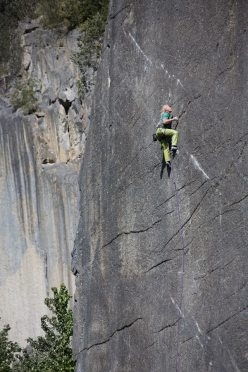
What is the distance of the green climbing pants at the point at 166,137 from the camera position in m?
11.3

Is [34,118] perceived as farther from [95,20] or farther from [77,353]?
[77,353]

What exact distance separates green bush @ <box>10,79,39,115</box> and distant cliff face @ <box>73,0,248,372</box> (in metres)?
4.43

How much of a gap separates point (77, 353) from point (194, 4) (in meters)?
5.29

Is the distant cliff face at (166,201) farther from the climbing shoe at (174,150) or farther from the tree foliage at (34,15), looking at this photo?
the tree foliage at (34,15)

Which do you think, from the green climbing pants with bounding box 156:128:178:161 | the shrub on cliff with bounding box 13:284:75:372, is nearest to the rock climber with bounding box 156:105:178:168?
the green climbing pants with bounding box 156:128:178:161

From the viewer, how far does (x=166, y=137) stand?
37.5 feet

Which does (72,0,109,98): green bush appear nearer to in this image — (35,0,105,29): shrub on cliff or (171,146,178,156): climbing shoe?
(35,0,105,29): shrub on cliff

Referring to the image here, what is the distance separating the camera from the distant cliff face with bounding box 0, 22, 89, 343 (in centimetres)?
1703

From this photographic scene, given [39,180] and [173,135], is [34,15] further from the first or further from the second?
[173,135]

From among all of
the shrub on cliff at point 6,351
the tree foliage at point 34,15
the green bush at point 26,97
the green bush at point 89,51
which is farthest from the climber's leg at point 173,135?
the green bush at point 26,97

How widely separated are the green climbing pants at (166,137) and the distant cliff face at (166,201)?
9 centimetres

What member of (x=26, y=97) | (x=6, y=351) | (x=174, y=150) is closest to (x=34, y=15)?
(x=26, y=97)

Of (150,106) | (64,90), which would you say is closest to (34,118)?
(64,90)

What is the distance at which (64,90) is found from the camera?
56.2 ft
